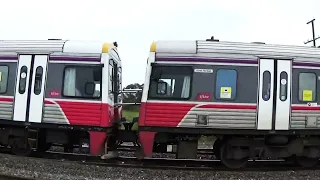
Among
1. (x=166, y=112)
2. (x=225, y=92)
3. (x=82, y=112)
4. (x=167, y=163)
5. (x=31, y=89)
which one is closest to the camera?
(x=166, y=112)

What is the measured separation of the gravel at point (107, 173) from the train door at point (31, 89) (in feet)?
4.11

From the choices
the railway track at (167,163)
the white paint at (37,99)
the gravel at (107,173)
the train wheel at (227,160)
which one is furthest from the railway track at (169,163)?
the white paint at (37,99)

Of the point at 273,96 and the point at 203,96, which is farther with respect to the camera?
the point at 273,96

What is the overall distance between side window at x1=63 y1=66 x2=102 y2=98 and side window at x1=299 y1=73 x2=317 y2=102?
5.11 m

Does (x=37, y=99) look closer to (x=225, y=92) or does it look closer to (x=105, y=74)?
(x=105, y=74)

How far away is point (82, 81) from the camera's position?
9820 mm

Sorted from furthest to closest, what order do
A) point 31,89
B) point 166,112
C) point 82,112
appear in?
1. point 31,89
2. point 82,112
3. point 166,112

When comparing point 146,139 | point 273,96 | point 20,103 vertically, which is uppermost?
point 273,96

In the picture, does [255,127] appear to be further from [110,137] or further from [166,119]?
[110,137]

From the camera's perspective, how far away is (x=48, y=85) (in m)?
9.83

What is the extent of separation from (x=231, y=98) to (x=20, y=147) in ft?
18.9

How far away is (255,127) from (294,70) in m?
1.75

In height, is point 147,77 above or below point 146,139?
above

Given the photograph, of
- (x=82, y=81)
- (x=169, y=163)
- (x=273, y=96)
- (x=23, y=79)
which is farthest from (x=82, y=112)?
(x=273, y=96)
